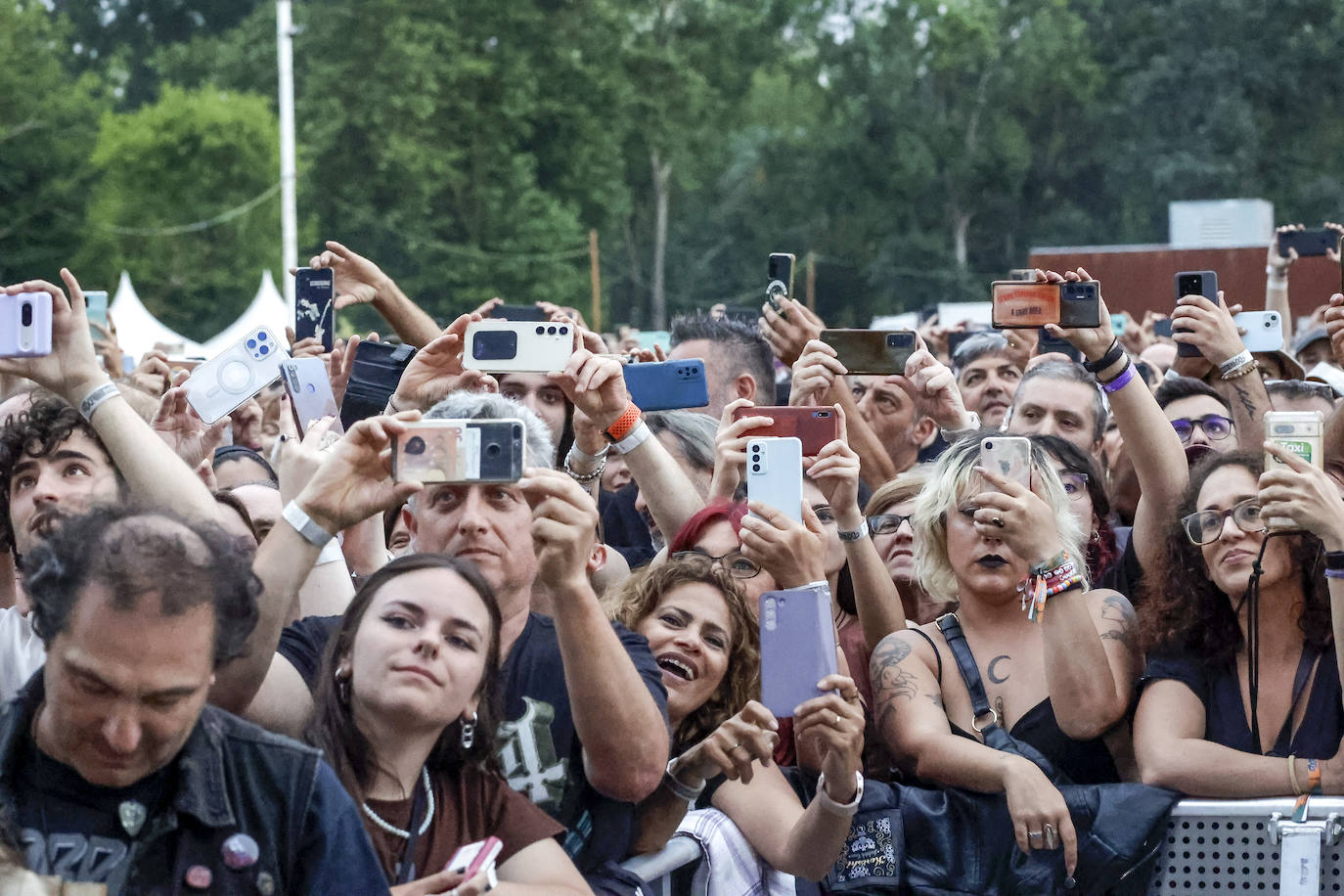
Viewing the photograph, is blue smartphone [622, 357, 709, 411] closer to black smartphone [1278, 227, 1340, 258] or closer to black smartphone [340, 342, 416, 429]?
black smartphone [340, 342, 416, 429]

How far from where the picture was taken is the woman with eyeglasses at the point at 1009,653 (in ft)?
13.9

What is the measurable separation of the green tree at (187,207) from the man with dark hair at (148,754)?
41.9 m

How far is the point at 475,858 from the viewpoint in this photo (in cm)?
315

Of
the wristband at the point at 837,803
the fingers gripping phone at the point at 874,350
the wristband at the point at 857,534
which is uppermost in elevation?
the fingers gripping phone at the point at 874,350

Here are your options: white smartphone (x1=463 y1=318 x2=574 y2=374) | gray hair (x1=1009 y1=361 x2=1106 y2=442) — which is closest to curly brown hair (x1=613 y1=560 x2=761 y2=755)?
white smartphone (x1=463 y1=318 x2=574 y2=374)

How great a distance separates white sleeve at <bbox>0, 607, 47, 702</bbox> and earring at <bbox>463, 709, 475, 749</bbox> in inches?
39.5

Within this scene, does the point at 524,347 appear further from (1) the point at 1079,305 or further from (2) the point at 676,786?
(1) the point at 1079,305

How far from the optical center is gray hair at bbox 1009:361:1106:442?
6012mm

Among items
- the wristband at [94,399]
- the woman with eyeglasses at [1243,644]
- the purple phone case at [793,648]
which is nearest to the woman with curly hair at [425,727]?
the purple phone case at [793,648]

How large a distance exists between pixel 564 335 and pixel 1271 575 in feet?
5.85

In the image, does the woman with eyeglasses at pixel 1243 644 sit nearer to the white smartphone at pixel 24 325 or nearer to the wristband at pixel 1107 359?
the wristband at pixel 1107 359

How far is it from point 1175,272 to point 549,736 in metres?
14.4

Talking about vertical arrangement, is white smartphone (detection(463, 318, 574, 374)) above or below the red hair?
above

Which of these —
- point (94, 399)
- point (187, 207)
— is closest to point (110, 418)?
point (94, 399)
